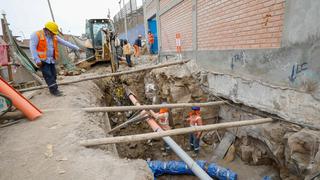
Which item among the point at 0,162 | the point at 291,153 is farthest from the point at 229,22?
the point at 0,162

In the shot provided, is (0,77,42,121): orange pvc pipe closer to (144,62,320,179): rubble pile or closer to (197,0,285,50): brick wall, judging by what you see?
(144,62,320,179): rubble pile

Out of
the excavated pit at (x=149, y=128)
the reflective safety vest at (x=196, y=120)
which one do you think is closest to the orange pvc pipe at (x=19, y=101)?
the excavated pit at (x=149, y=128)

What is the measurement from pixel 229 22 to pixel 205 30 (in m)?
1.20

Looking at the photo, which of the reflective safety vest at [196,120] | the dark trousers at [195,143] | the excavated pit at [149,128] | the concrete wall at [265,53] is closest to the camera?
the concrete wall at [265,53]

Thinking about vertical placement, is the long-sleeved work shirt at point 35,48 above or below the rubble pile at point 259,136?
above

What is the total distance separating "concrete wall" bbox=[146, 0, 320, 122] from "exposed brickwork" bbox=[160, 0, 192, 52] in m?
0.97

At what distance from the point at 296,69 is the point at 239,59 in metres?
1.40

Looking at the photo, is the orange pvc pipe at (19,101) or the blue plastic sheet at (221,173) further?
the blue plastic sheet at (221,173)

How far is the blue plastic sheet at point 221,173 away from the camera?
442 cm

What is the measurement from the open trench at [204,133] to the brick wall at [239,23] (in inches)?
54.8

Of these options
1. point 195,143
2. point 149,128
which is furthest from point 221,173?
point 149,128

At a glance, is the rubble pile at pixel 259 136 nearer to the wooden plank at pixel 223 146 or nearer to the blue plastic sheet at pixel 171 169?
the wooden plank at pixel 223 146

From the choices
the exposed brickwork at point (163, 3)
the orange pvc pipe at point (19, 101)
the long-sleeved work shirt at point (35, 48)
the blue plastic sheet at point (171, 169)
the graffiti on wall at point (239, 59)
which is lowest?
the blue plastic sheet at point (171, 169)

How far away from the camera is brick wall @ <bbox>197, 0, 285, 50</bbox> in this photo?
369cm
